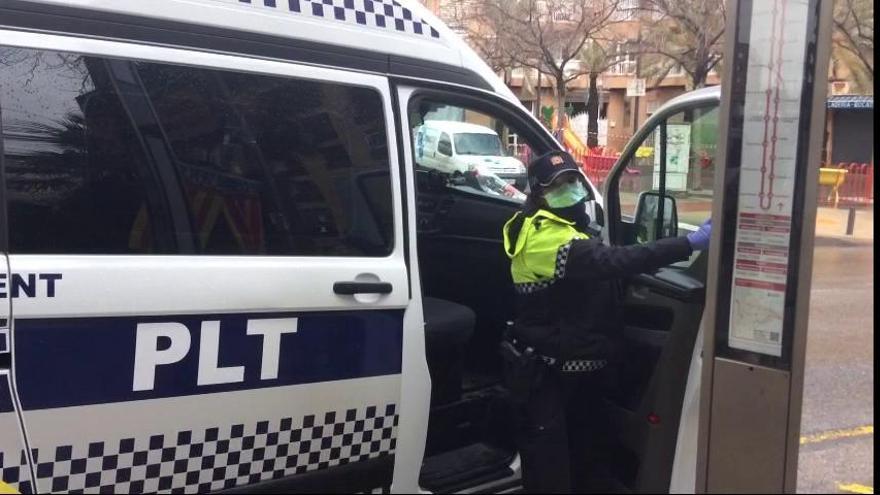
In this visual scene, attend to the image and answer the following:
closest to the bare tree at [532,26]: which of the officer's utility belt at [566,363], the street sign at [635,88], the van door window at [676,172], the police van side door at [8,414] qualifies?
the van door window at [676,172]

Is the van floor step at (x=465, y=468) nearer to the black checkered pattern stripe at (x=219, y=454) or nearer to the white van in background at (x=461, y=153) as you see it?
the black checkered pattern stripe at (x=219, y=454)

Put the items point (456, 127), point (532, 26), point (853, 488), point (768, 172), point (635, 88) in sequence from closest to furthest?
point (768, 172) < point (853, 488) < point (456, 127) < point (532, 26) < point (635, 88)

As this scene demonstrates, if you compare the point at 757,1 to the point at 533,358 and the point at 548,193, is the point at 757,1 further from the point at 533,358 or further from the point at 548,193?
the point at 533,358

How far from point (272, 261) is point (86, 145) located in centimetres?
60

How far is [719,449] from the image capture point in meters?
2.04

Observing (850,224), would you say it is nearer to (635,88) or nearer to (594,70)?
(635,88)

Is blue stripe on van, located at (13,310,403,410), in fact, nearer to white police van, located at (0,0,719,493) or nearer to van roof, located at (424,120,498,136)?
white police van, located at (0,0,719,493)

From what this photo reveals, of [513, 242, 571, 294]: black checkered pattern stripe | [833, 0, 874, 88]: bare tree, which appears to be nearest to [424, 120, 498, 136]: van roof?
[513, 242, 571, 294]: black checkered pattern stripe

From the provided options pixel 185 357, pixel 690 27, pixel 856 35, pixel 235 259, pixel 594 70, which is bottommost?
pixel 185 357

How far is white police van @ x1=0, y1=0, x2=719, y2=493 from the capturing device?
2.23m

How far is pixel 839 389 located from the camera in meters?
5.63

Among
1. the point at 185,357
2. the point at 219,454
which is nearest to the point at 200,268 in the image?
the point at 185,357

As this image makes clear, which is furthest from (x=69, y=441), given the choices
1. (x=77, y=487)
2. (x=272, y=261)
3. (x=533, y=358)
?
(x=533, y=358)

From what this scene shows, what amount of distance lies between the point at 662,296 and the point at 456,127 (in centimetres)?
177
